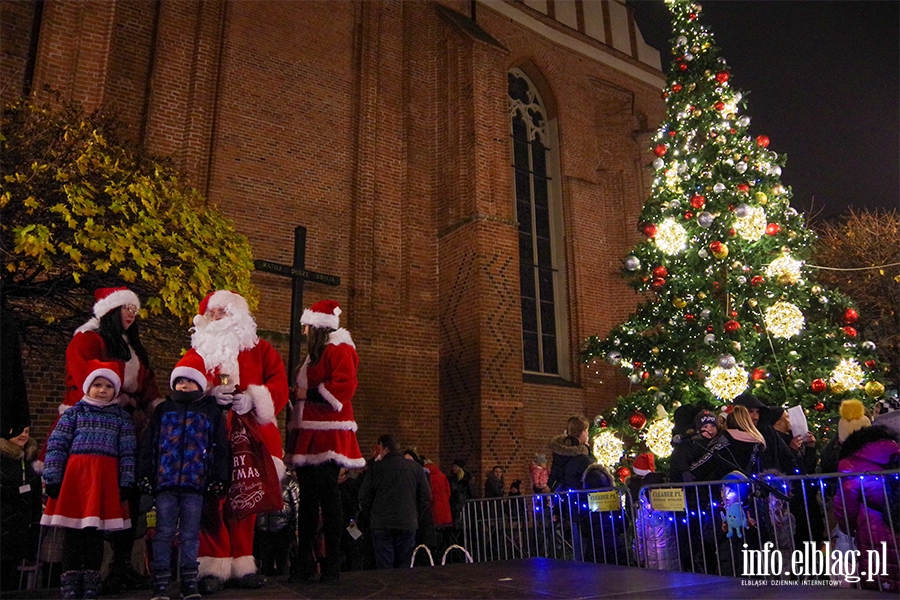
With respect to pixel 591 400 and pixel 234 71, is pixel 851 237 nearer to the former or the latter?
pixel 591 400

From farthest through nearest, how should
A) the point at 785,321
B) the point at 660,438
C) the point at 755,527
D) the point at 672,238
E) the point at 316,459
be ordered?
the point at 672,238
the point at 660,438
the point at 785,321
the point at 755,527
the point at 316,459

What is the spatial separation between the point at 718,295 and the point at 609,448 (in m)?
2.43

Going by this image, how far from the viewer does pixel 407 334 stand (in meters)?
11.5

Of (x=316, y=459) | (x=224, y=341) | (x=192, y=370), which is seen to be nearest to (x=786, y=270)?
(x=316, y=459)

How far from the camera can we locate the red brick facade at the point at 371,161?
10.1m

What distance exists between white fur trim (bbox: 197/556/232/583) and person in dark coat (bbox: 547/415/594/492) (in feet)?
11.3

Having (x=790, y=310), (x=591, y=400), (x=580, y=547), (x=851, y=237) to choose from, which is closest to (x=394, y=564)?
(x=580, y=547)

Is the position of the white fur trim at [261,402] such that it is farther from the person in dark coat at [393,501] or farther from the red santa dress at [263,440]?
the person in dark coat at [393,501]

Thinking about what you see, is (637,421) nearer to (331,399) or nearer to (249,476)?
(331,399)

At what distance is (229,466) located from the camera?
11.4ft

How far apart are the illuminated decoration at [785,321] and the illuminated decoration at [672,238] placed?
1410mm

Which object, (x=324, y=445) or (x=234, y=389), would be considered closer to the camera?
(x=234, y=389)

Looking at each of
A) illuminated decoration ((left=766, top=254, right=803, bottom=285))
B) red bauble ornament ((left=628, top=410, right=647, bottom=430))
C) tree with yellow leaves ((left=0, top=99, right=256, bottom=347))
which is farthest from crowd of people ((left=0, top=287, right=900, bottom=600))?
illuminated decoration ((left=766, top=254, right=803, bottom=285))

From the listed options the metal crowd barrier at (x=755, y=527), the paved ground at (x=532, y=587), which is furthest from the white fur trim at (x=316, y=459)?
the metal crowd barrier at (x=755, y=527)
